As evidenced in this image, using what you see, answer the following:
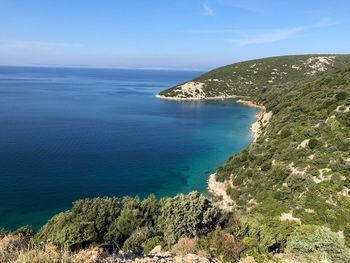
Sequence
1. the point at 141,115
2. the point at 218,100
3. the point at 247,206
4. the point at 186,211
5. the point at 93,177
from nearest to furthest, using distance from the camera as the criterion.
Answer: the point at 186,211 → the point at 247,206 → the point at 93,177 → the point at 141,115 → the point at 218,100

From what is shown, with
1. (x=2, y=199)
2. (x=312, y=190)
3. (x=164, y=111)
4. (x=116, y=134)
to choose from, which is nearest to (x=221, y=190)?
(x=312, y=190)

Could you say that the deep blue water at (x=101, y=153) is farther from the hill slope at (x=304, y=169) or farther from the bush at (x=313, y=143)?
the bush at (x=313, y=143)

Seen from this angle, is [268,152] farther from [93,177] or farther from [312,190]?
[93,177]

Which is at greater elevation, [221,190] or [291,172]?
[291,172]

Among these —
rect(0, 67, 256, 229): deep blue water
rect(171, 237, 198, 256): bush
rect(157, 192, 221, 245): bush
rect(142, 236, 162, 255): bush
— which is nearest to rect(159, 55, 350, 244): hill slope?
rect(157, 192, 221, 245): bush

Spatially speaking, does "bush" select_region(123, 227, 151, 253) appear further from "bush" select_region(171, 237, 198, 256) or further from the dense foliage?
"bush" select_region(171, 237, 198, 256)

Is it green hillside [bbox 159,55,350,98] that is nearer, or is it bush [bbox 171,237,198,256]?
bush [bbox 171,237,198,256]

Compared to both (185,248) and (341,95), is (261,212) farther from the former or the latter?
(341,95)
